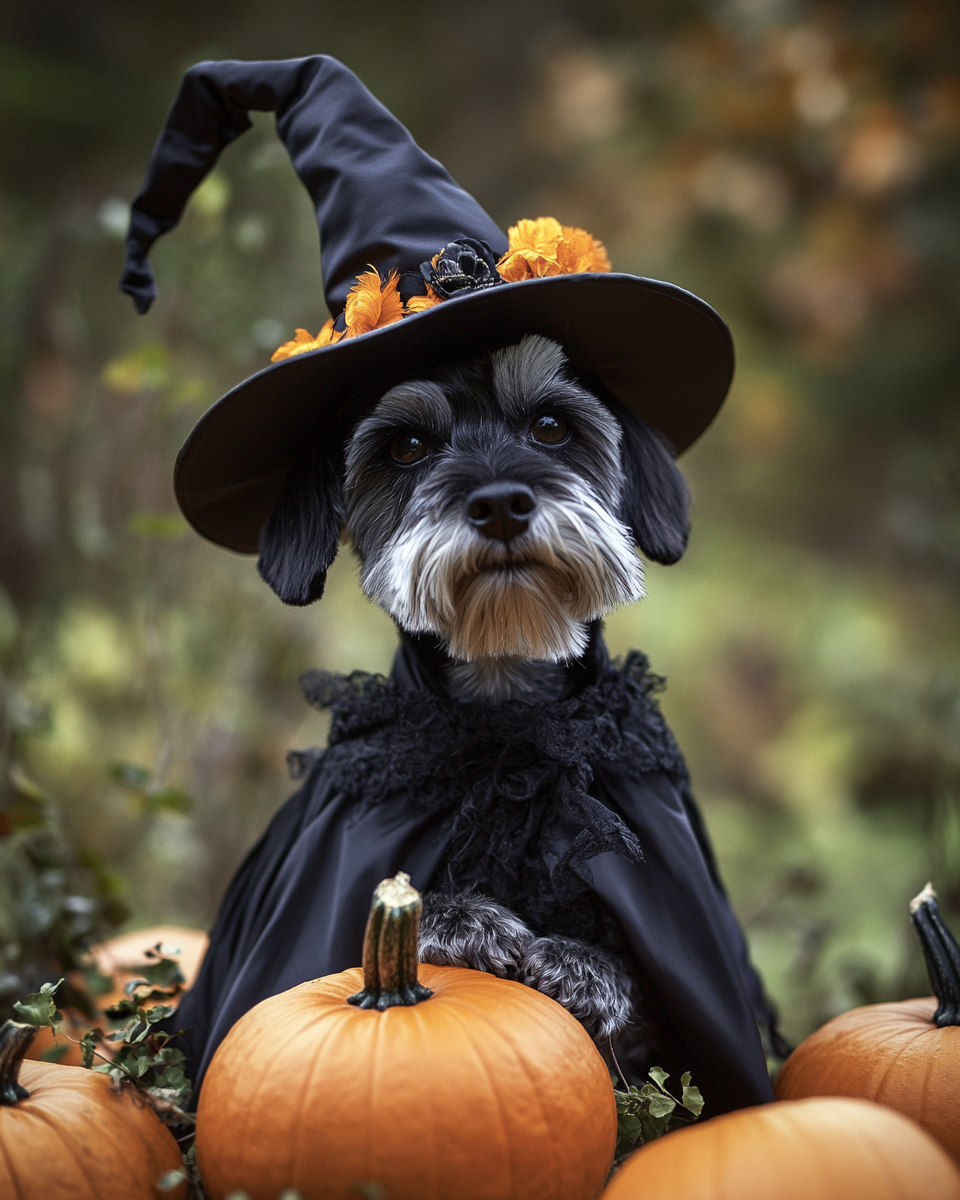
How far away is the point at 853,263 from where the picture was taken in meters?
4.63

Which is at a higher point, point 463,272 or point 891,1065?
point 463,272

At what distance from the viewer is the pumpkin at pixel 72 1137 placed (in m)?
1.20

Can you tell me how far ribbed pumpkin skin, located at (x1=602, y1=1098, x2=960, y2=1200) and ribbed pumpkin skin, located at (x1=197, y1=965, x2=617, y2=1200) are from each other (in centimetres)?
12

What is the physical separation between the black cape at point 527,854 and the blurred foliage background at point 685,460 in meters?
0.73

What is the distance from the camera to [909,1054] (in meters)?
1.46

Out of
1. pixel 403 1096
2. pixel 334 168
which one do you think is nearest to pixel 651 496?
pixel 334 168

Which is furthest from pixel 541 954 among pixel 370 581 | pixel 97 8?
pixel 97 8

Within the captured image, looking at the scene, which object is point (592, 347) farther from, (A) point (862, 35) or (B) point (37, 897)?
(A) point (862, 35)

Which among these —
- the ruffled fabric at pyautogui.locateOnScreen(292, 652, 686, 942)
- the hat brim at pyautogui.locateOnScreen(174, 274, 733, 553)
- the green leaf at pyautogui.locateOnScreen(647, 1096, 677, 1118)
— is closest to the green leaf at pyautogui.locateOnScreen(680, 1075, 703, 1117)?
the green leaf at pyautogui.locateOnScreen(647, 1096, 677, 1118)

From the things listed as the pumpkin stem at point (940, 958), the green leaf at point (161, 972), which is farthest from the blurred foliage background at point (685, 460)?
the pumpkin stem at point (940, 958)

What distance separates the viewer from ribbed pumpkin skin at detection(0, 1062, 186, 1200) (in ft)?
3.94

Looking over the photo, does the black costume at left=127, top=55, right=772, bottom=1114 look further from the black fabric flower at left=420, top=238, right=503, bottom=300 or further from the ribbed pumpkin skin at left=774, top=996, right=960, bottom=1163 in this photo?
the ribbed pumpkin skin at left=774, top=996, right=960, bottom=1163

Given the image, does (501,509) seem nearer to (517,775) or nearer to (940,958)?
(517,775)

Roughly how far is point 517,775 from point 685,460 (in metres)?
3.78
